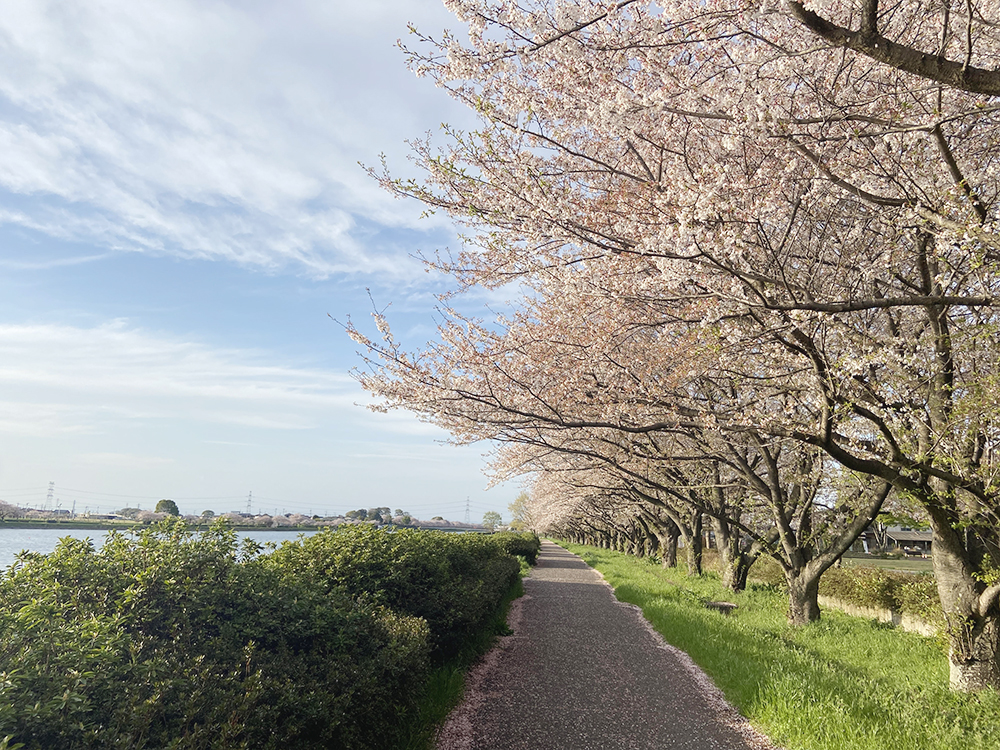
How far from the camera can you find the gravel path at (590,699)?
5402 mm

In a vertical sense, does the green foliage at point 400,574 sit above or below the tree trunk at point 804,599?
above

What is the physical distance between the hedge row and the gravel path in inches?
48.0

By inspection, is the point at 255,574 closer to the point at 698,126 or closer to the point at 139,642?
the point at 139,642

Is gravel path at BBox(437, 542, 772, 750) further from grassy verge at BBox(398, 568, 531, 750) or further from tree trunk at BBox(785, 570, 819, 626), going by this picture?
tree trunk at BBox(785, 570, 819, 626)

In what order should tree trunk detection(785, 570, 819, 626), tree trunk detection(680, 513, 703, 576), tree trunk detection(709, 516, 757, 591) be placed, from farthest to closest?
1. tree trunk detection(680, 513, 703, 576)
2. tree trunk detection(709, 516, 757, 591)
3. tree trunk detection(785, 570, 819, 626)

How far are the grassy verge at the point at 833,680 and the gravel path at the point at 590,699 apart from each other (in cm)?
34

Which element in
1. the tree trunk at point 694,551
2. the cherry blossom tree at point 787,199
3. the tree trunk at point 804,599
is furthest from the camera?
the tree trunk at point 694,551

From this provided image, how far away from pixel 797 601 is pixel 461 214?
11067mm

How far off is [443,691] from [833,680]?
4.63 meters

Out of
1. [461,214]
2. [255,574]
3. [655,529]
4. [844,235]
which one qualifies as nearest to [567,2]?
[461,214]

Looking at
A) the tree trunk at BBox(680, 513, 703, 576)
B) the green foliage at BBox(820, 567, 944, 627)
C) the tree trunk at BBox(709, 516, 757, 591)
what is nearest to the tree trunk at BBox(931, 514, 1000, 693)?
the green foliage at BBox(820, 567, 944, 627)

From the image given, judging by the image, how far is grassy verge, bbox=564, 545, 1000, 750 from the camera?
5.11 m

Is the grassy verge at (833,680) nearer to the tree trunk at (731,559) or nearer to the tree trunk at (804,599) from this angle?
the tree trunk at (804,599)

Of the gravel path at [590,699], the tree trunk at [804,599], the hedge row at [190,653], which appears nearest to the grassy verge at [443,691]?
the gravel path at [590,699]
